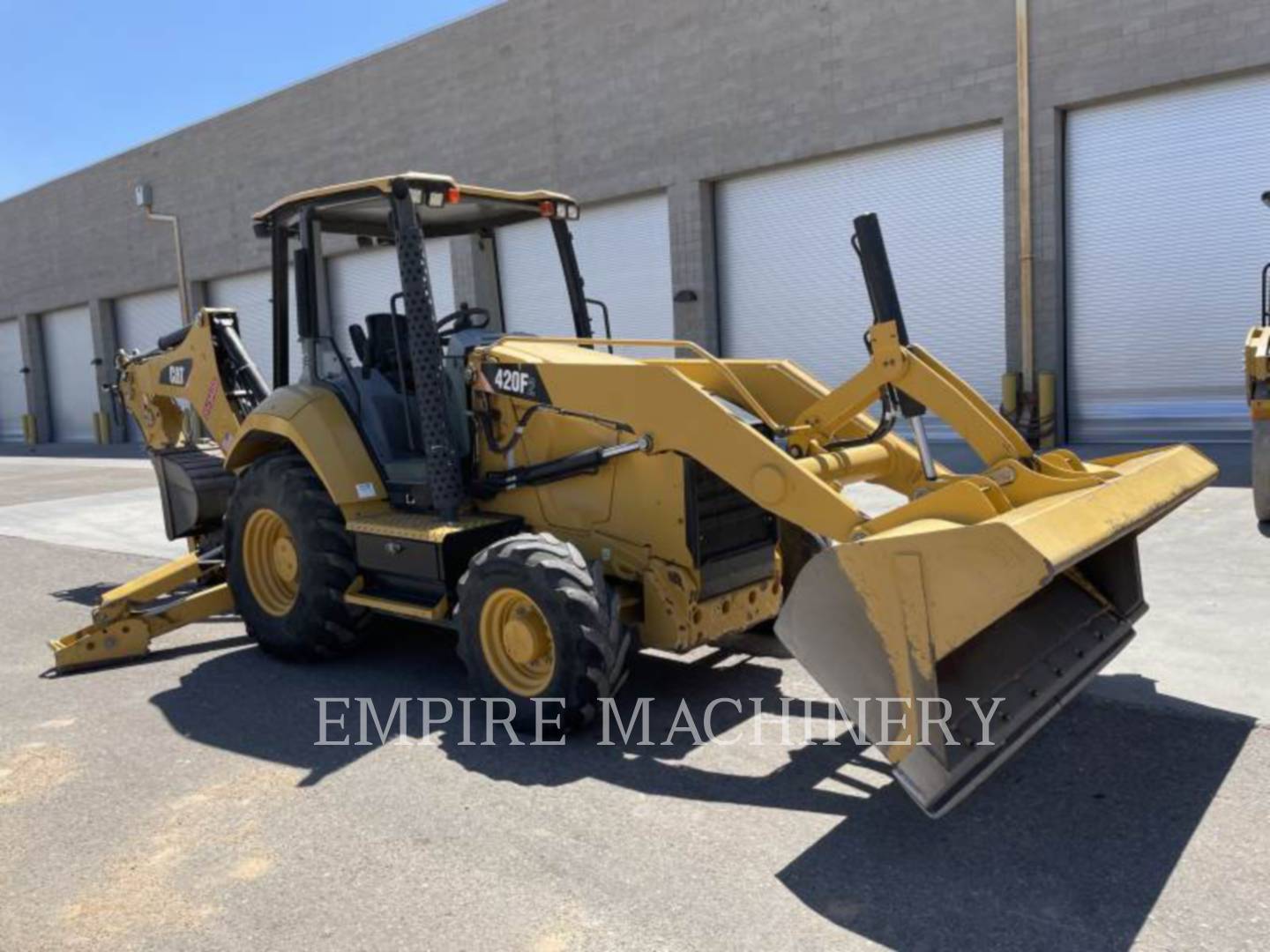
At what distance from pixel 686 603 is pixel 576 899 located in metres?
1.77

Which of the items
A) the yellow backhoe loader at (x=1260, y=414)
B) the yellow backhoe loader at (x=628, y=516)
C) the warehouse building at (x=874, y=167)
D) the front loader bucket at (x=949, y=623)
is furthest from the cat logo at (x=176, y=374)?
the yellow backhoe loader at (x=1260, y=414)

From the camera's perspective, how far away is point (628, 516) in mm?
5074

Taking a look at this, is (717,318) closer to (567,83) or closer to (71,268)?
(567,83)

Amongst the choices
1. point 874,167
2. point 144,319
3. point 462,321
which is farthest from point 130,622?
point 144,319

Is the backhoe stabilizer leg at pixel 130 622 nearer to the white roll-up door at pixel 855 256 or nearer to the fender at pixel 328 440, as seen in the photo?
the fender at pixel 328 440

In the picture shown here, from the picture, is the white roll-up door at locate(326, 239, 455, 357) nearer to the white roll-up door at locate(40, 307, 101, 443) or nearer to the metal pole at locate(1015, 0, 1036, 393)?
the metal pole at locate(1015, 0, 1036, 393)

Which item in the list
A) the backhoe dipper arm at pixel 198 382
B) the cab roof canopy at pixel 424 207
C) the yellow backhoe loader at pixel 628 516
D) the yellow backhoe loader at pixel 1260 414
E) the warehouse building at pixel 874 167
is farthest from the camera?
the warehouse building at pixel 874 167

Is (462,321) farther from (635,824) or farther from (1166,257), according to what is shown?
(1166,257)

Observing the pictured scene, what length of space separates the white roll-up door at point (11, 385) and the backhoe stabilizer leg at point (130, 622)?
1200 inches

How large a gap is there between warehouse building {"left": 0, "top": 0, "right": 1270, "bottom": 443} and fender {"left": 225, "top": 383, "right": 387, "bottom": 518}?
11.7 feet

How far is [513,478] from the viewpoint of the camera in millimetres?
5418

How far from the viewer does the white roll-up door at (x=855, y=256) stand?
14.5 m

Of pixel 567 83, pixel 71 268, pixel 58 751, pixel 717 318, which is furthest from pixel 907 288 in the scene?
pixel 71 268

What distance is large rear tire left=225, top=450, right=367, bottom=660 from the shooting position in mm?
5738
